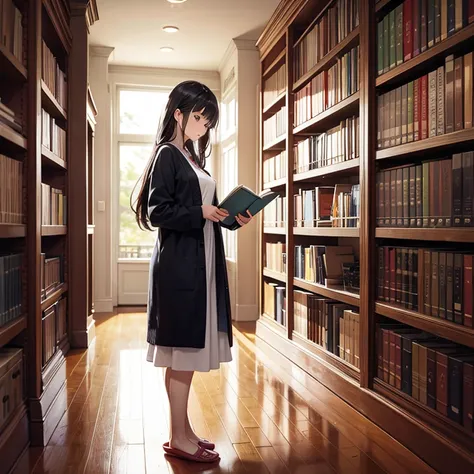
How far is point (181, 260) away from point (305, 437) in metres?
0.98

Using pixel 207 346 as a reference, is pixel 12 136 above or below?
above

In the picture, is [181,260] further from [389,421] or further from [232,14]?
[232,14]

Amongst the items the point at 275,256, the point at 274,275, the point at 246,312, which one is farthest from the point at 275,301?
the point at 246,312

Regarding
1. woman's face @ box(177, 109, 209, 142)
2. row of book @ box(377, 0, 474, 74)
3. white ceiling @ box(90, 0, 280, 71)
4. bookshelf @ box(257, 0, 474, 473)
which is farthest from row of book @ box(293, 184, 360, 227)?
white ceiling @ box(90, 0, 280, 71)

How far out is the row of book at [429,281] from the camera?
208 centimetres

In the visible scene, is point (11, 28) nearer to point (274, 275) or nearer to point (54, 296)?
point (54, 296)

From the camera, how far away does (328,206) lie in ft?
11.5

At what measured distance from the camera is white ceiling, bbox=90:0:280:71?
5090mm

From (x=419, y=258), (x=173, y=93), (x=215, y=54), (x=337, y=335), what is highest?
(x=215, y=54)

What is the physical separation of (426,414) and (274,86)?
3044 mm

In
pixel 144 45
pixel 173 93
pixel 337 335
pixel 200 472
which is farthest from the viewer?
pixel 144 45

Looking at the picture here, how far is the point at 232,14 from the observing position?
526cm

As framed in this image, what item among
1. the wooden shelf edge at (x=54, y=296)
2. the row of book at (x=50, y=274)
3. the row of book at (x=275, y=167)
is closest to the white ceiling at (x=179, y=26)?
the row of book at (x=275, y=167)

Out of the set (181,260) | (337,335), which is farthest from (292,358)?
(181,260)
